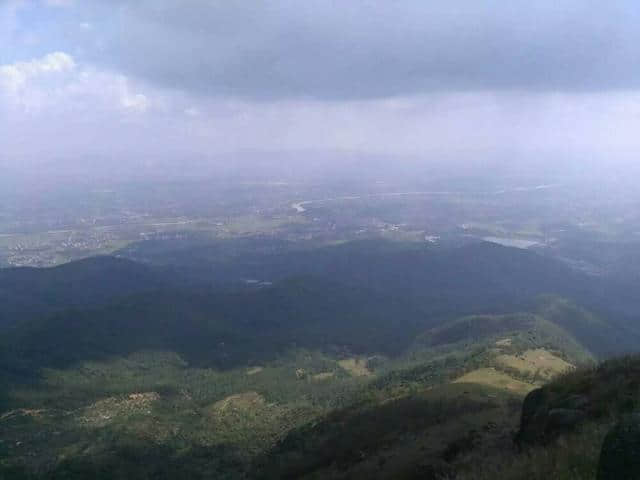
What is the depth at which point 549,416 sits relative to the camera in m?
20.2

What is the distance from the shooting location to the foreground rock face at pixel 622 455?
10.5 metres

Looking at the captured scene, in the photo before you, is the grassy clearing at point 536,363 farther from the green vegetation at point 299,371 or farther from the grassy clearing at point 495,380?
the grassy clearing at point 495,380

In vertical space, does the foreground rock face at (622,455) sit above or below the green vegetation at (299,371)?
above

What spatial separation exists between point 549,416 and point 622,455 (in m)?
10.2

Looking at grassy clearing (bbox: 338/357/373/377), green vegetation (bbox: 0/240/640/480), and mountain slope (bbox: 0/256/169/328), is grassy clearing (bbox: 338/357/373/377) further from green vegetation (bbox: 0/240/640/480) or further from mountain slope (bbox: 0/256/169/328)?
mountain slope (bbox: 0/256/169/328)

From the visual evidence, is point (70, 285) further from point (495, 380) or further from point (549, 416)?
point (549, 416)

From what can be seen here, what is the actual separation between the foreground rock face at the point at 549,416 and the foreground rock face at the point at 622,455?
7.47m

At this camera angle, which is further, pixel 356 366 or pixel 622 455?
pixel 356 366

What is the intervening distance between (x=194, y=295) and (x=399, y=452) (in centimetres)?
12225

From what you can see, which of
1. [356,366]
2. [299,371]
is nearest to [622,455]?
[299,371]

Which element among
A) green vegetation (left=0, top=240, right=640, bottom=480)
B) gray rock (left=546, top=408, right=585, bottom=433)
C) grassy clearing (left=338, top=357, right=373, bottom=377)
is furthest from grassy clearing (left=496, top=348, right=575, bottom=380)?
gray rock (left=546, top=408, right=585, bottom=433)

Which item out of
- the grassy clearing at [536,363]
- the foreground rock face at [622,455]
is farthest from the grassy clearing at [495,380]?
the foreground rock face at [622,455]

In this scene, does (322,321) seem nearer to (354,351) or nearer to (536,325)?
(354,351)

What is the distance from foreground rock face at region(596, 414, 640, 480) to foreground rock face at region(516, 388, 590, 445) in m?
7.47
